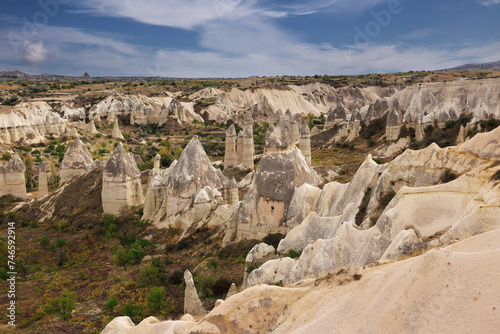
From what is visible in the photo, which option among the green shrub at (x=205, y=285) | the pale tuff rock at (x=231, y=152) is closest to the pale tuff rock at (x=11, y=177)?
the pale tuff rock at (x=231, y=152)

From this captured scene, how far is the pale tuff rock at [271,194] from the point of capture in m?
16.7

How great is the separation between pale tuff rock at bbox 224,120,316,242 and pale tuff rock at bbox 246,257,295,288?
5021mm

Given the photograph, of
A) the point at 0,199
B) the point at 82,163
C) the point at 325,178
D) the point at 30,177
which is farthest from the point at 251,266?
the point at 30,177

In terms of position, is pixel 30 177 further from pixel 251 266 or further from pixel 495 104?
pixel 495 104

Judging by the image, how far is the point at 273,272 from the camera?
11.2 metres

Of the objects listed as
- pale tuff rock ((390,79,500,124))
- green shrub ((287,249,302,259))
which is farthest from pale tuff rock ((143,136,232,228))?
pale tuff rock ((390,79,500,124))

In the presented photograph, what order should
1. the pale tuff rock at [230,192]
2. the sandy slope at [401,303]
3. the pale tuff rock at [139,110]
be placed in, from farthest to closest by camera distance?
1. the pale tuff rock at [139,110]
2. the pale tuff rock at [230,192]
3. the sandy slope at [401,303]

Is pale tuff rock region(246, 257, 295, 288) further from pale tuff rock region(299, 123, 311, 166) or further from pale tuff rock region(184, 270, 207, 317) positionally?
pale tuff rock region(299, 123, 311, 166)

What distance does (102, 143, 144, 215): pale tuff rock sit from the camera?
24922 mm

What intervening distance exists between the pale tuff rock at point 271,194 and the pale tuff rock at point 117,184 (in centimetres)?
1022

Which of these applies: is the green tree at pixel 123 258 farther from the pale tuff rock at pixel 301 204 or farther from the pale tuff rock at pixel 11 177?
the pale tuff rock at pixel 11 177

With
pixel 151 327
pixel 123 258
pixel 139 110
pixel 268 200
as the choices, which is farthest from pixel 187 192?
pixel 139 110

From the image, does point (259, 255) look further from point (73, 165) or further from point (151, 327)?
point (73, 165)

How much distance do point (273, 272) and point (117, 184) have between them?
55.1 ft
